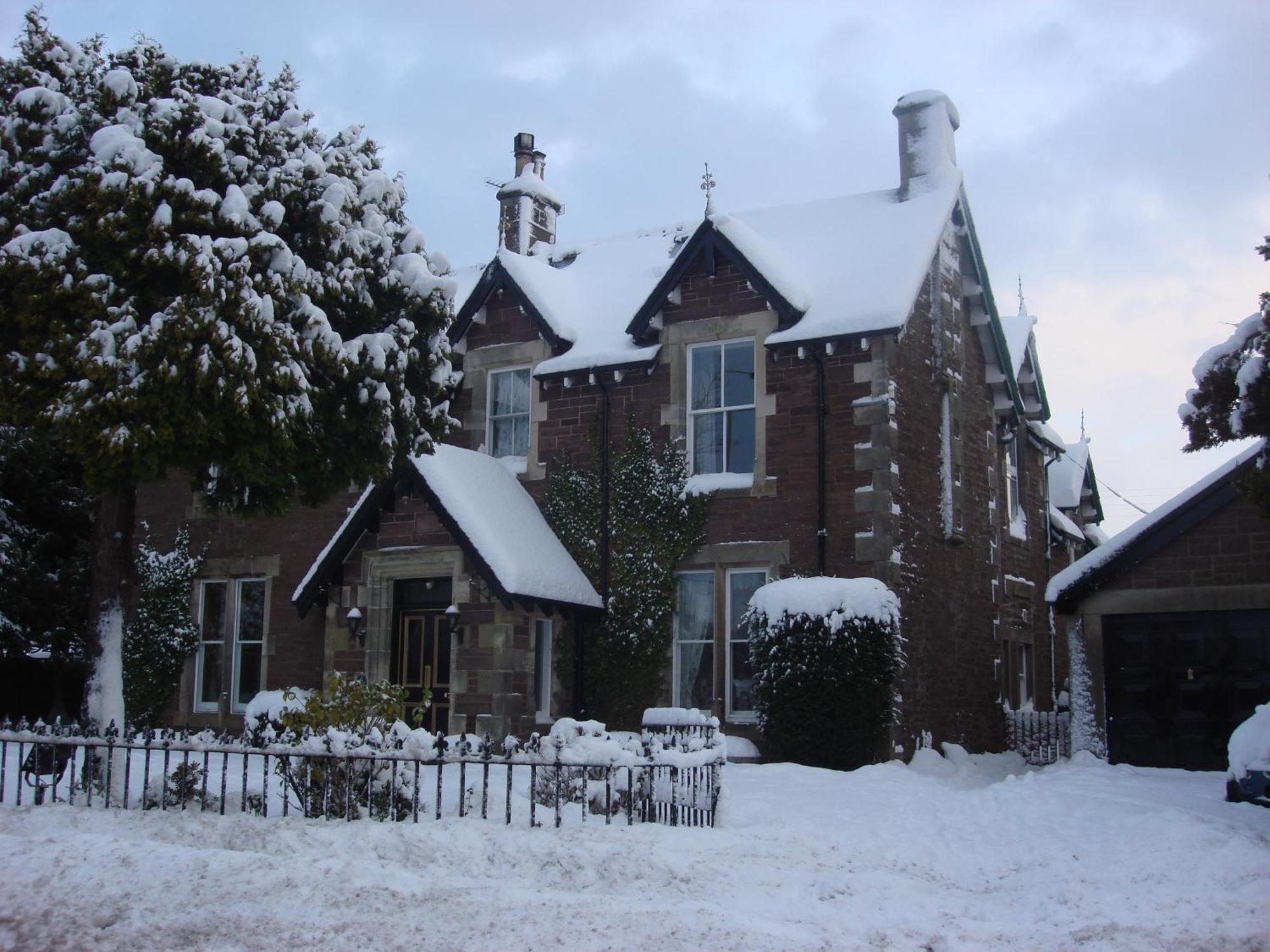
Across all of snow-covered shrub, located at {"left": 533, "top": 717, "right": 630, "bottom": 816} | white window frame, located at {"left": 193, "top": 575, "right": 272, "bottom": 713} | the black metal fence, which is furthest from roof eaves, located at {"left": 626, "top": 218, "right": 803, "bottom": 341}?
snow-covered shrub, located at {"left": 533, "top": 717, "right": 630, "bottom": 816}

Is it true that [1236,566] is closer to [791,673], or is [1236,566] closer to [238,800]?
[791,673]

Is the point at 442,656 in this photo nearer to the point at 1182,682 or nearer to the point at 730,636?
the point at 730,636

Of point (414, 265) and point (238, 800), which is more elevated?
point (414, 265)

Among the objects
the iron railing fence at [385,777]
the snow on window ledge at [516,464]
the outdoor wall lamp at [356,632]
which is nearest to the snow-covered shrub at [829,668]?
the iron railing fence at [385,777]

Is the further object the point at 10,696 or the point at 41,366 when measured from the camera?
the point at 10,696

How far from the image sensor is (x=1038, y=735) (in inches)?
816

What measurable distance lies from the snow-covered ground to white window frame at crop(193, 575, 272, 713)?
37.7ft

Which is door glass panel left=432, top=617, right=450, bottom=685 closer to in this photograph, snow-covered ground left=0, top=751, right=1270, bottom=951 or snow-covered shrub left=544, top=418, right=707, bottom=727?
snow-covered shrub left=544, top=418, right=707, bottom=727

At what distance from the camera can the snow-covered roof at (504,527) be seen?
56.3 ft

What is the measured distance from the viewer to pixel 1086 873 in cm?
950

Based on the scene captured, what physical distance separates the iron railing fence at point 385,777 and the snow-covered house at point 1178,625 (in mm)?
8404

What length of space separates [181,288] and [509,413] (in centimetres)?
903

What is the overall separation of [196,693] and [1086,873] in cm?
1667

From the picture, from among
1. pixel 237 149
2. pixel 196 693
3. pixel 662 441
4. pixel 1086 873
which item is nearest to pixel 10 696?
pixel 196 693
